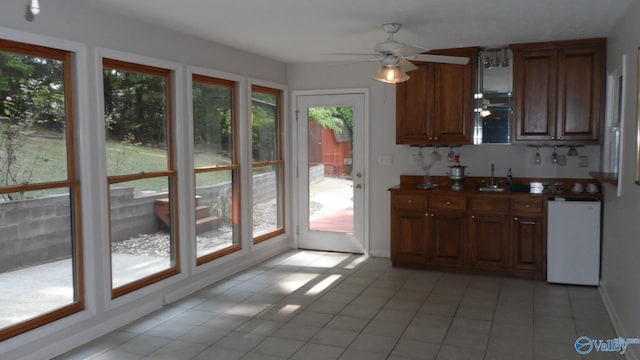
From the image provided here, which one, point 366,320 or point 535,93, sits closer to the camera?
point 366,320

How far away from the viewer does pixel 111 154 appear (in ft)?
13.3

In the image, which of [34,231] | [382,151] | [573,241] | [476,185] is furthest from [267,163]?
[573,241]

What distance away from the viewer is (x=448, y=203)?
18.1 feet

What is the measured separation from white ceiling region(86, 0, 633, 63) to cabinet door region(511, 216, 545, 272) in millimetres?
1799

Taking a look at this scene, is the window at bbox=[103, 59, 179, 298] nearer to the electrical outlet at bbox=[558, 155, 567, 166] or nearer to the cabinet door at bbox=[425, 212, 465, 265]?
the cabinet door at bbox=[425, 212, 465, 265]

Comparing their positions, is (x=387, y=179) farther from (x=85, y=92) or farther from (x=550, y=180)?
(x=85, y=92)

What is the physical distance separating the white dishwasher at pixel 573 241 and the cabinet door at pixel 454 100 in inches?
46.0

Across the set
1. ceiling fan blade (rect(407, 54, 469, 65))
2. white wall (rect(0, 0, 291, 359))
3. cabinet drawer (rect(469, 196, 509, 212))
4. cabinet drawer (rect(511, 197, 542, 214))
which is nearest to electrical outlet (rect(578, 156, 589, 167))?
cabinet drawer (rect(511, 197, 542, 214))

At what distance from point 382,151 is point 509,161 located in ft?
4.75

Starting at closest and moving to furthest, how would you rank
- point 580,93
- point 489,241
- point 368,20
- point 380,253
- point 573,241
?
point 368,20 → point 573,241 → point 580,93 → point 489,241 → point 380,253

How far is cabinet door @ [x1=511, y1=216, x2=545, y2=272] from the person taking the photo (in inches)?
205

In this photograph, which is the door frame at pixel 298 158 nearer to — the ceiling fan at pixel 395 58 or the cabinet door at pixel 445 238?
the cabinet door at pixel 445 238

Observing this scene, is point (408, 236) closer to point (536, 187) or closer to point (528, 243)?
point (528, 243)

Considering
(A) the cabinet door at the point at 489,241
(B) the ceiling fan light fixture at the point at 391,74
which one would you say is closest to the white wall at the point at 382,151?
(A) the cabinet door at the point at 489,241
